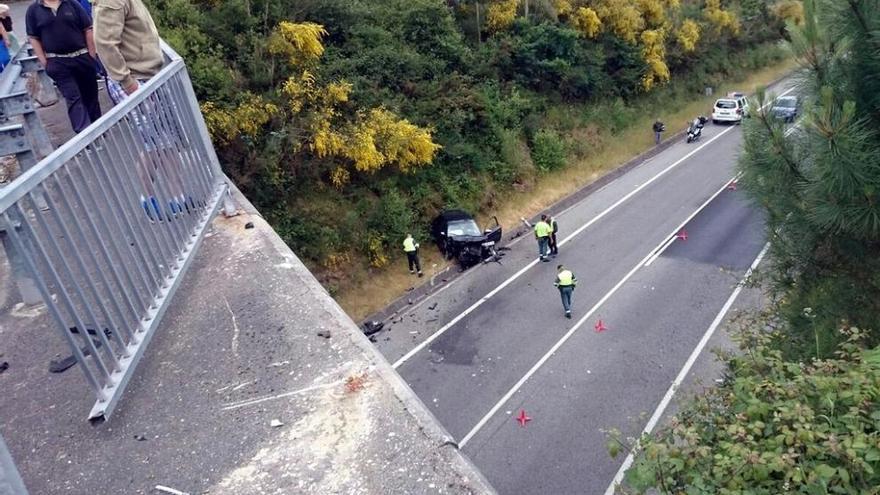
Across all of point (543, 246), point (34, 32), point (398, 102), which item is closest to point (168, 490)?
point (34, 32)

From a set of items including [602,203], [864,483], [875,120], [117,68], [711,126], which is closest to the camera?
[864,483]

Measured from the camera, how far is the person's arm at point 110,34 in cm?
501

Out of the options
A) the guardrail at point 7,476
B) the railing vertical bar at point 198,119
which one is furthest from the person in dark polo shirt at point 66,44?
the guardrail at point 7,476

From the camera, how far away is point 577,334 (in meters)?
13.2

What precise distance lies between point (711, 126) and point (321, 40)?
62.5ft

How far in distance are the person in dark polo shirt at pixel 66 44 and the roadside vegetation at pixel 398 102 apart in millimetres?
7961

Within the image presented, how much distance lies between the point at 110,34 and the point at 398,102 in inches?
524

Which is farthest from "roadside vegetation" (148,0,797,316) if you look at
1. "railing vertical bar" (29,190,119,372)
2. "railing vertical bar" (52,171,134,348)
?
"railing vertical bar" (29,190,119,372)

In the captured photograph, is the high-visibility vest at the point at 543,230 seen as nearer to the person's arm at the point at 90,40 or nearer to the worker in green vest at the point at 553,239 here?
the worker in green vest at the point at 553,239

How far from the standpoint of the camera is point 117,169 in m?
3.92

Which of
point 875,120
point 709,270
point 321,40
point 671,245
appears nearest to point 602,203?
point 671,245

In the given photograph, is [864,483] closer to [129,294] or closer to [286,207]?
[129,294]

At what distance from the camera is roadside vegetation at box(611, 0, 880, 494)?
338cm

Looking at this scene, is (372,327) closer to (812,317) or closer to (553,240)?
(553,240)
